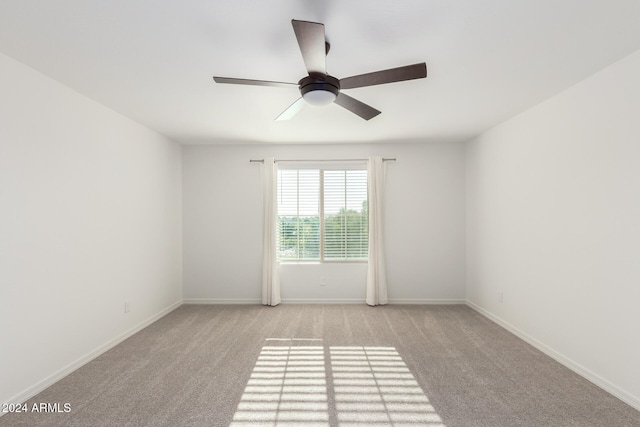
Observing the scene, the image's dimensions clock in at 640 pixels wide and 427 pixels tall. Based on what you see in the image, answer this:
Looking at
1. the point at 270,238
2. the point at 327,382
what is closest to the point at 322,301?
the point at 270,238

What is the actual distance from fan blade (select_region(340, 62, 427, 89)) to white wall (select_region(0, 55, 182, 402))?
2352 mm

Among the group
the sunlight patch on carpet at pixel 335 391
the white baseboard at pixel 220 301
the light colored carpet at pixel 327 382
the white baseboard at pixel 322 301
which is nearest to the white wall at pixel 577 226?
the light colored carpet at pixel 327 382

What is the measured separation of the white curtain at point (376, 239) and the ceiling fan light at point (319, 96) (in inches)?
100

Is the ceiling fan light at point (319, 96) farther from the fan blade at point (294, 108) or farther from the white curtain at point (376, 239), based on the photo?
the white curtain at point (376, 239)

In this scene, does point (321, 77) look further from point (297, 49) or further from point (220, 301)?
point (220, 301)

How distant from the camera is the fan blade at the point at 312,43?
142 centimetres

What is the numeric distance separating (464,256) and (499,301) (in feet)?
3.23

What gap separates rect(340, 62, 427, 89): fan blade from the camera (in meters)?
1.77

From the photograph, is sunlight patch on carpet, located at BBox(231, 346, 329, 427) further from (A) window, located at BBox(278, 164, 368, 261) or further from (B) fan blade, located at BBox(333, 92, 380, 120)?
(B) fan blade, located at BBox(333, 92, 380, 120)

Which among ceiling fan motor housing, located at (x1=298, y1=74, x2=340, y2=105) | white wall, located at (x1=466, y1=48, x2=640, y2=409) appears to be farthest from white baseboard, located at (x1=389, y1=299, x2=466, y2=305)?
ceiling fan motor housing, located at (x1=298, y1=74, x2=340, y2=105)

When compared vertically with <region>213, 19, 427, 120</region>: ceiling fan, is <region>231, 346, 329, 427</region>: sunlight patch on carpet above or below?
below

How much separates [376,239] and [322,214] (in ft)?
2.99

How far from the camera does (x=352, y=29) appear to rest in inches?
71.2

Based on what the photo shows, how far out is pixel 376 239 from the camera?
4.52 meters
